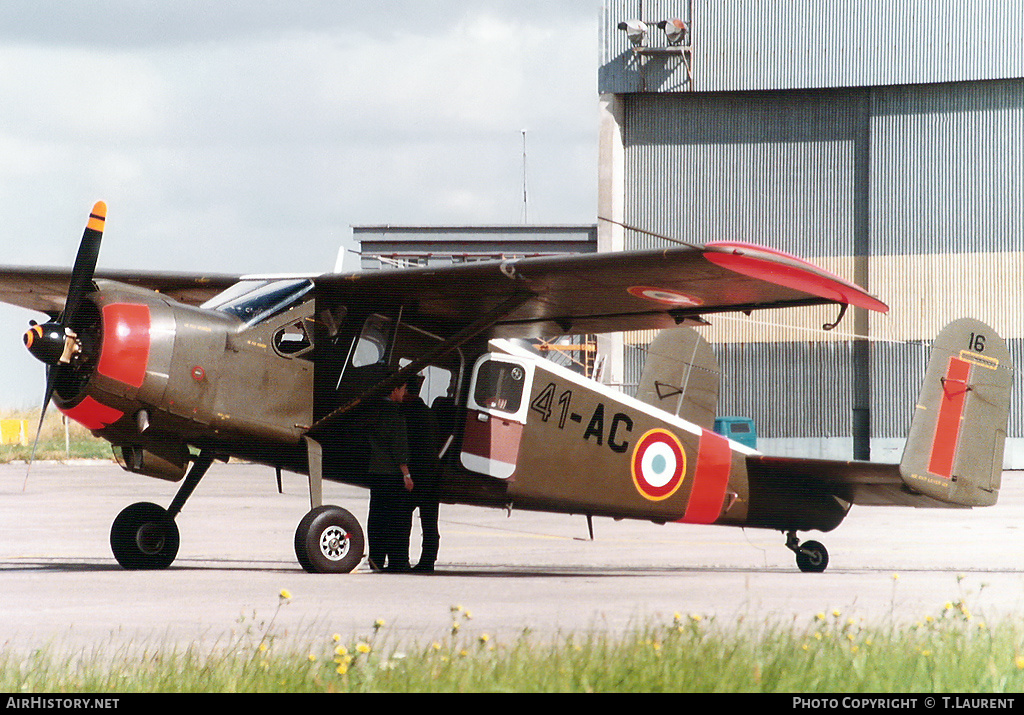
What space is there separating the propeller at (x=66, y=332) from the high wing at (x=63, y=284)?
275 centimetres

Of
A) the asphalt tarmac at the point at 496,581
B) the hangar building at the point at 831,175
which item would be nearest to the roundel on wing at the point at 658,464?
the asphalt tarmac at the point at 496,581

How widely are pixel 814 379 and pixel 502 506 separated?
93.7ft

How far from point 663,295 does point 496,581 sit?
2.75 meters

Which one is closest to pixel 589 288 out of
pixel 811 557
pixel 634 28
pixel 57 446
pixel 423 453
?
pixel 423 453

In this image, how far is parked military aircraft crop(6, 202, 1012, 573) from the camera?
9742 millimetres

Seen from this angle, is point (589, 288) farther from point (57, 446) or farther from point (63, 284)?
point (57, 446)

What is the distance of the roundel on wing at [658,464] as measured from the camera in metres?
12.1

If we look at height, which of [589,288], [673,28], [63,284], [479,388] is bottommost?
[479,388]

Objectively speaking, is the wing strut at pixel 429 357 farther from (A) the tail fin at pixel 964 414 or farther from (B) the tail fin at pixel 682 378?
(A) the tail fin at pixel 964 414

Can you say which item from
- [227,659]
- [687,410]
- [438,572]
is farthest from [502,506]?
[227,659]

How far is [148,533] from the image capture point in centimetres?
1126

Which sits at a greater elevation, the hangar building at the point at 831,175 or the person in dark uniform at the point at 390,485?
the hangar building at the point at 831,175

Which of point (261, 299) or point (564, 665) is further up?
point (261, 299)

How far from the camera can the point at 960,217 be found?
125 feet
